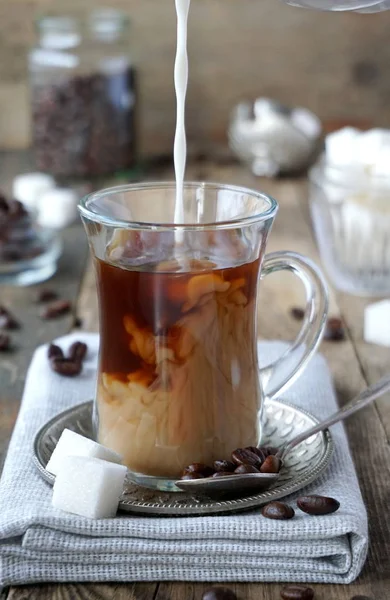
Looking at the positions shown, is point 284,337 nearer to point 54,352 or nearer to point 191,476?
point 54,352

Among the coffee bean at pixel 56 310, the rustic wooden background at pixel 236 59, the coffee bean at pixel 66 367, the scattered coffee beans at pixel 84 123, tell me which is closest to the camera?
the coffee bean at pixel 66 367

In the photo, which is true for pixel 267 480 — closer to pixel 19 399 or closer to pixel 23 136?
pixel 19 399

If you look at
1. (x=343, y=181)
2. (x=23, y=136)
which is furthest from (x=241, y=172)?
(x=343, y=181)

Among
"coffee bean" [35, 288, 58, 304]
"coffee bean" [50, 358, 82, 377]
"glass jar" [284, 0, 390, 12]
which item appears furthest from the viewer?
"coffee bean" [35, 288, 58, 304]

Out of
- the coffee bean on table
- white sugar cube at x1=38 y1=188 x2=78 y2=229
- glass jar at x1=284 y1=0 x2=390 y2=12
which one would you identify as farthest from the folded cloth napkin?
white sugar cube at x1=38 y1=188 x2=78 y2=229

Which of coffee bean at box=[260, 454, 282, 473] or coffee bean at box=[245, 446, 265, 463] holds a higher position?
coffee bean at box=[260, 454, 282, 473]

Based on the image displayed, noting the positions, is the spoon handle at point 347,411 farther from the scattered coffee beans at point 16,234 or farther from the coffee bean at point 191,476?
the scattered coffee beans at point 16,234

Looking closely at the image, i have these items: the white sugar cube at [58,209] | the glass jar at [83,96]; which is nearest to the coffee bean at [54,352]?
the white sugar cube at [58,209]

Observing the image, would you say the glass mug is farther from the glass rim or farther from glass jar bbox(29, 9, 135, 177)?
glass jar bbox(29, 9, 135, 177)
